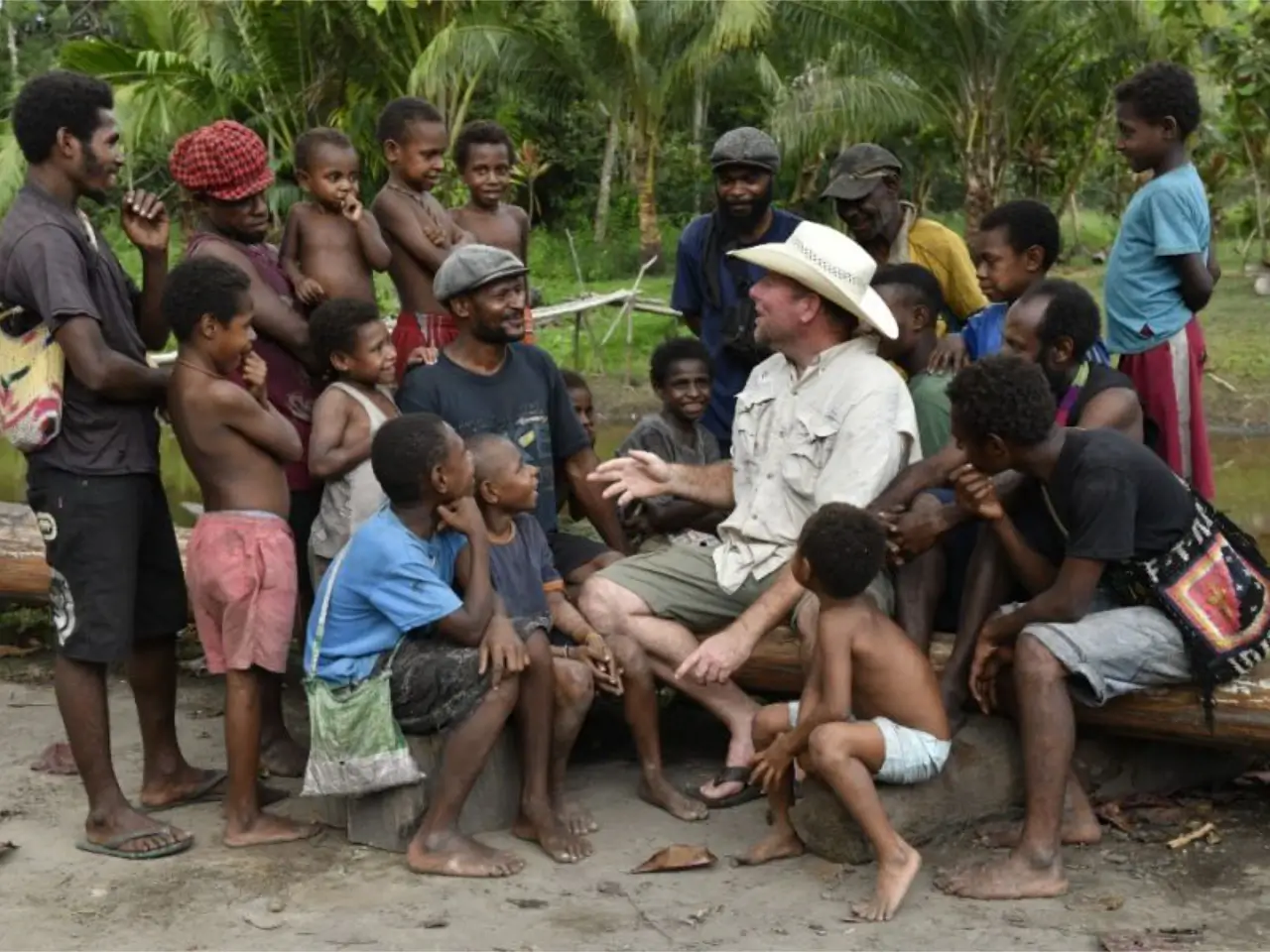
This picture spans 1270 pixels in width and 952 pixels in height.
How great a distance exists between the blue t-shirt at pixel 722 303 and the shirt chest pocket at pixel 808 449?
104cm

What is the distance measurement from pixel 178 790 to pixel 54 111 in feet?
7.27

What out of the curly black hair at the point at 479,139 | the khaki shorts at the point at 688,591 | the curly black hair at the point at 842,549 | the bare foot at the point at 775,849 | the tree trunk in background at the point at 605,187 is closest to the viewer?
the curly black hair at the point at 842,549

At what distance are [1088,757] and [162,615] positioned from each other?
9.94 feet

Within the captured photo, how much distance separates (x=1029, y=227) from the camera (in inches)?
221

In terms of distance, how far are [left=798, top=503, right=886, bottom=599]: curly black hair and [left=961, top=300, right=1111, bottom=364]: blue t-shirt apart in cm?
112

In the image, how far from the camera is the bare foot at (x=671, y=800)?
539 cm

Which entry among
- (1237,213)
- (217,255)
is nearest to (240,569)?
(217,255)

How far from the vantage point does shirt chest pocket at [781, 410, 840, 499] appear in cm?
541

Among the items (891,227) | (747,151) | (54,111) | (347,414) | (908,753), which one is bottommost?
(908,753)

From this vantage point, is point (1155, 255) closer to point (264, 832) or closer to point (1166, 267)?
point (1166, 267)

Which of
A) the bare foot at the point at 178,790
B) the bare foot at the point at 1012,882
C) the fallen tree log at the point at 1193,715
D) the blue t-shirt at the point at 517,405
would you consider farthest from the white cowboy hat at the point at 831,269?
the bare foot at the point at 178,790

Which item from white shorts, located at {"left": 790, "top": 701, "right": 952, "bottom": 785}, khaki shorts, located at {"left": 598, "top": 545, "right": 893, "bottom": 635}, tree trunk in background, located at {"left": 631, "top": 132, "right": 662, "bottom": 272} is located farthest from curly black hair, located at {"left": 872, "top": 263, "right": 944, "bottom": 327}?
tree trunk in background, located at {"left": 631, "top": 132, "right": 662, "bottom": 272}

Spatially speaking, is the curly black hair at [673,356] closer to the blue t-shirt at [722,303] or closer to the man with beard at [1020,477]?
the blue t-shirt at [722,303]

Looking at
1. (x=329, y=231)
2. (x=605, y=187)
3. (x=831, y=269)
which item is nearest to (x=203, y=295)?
(x=329, y=231)
